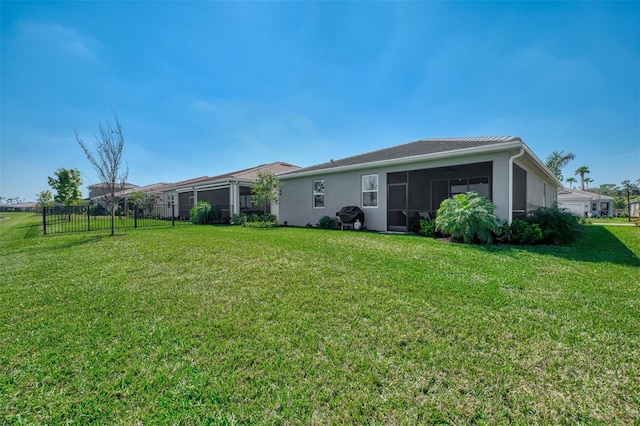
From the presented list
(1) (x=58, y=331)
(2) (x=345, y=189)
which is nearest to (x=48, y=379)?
(1) (x=58, y=331)

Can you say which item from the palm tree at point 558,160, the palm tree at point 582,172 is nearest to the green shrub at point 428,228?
the palm tree at point 558,160

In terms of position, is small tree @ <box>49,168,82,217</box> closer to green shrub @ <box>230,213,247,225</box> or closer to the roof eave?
green shrub @ <box>230,213,247,225</box>

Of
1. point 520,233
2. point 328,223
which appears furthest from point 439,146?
point 328,223

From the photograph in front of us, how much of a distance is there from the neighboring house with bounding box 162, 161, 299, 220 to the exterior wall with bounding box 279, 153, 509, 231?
1945 mm

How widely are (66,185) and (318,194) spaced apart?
2729 centimetres

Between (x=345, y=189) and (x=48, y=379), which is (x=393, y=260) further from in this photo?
(x=345, y=189)

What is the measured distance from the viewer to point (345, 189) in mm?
12039

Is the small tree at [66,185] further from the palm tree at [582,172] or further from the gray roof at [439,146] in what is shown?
the palm tree at [582,172]

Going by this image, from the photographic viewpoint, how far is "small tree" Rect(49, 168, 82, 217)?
79.9 ft

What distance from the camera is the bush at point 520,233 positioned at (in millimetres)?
7180

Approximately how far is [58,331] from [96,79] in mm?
12752

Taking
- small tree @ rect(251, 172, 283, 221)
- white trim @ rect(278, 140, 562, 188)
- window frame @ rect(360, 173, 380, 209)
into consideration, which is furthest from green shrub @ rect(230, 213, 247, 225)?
window frame @ rect(360, 173, 380, 209)

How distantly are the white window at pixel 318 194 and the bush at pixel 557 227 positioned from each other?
850cm

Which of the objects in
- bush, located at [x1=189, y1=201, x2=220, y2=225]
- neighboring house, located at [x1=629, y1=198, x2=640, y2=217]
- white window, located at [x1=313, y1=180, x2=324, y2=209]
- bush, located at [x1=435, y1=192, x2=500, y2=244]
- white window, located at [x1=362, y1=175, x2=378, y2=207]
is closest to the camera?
bush, located at [x1=435, y1=192, x2=500, y2=244]
